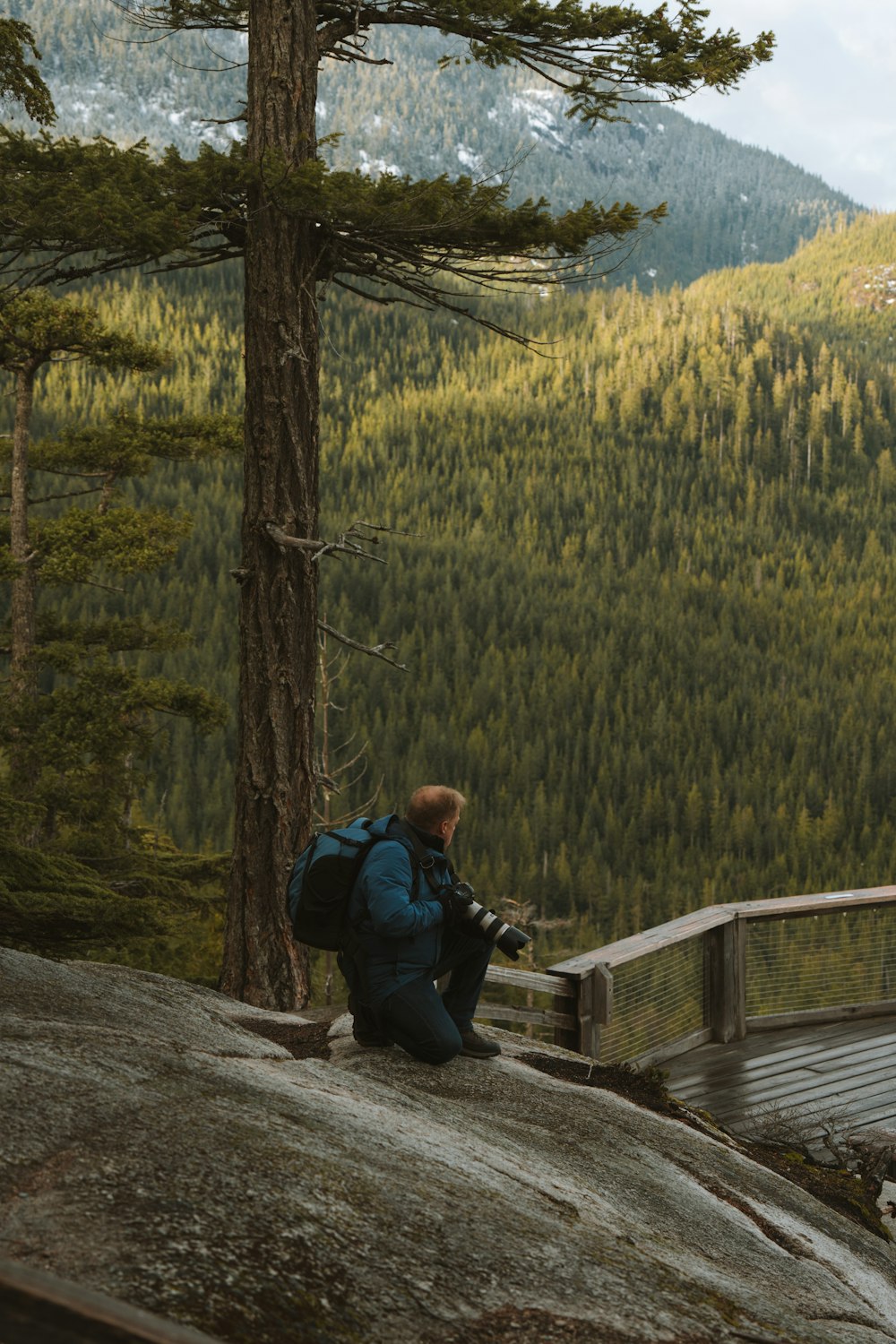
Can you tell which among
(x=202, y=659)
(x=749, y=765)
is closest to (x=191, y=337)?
(x=202, y=659)

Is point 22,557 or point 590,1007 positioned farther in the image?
point 22,557

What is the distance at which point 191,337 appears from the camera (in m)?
111

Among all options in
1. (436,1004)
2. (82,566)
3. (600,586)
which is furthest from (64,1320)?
(600,586)

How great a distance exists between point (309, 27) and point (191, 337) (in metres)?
109

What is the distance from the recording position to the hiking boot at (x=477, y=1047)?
496cm

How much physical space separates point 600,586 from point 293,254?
9204 centimetres

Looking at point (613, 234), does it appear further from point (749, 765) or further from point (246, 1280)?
point (749, 765)

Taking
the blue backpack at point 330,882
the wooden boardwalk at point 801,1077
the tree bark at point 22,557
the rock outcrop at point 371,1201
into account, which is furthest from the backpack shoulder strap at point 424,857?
the tree bark at point 22,557

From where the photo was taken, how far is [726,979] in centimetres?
730

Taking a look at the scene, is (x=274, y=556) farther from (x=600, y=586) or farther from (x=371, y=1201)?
(x=600, y=586)

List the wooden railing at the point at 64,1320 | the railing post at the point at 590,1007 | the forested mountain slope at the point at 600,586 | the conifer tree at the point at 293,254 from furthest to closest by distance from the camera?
the forested mountain slope at the point at 600,586 → the conifer tree at the point at 293,254 → the railing post at the point at 590,1007 → the wooden railing at the point at 64,1320

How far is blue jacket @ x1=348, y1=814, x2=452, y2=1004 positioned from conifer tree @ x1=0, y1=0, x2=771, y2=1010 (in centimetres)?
278

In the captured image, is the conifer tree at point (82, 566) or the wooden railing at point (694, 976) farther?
the conifer tree at point (82, 566)

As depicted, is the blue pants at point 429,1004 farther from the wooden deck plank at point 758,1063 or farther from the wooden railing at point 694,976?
the wooden deck plank at point 758,1063
